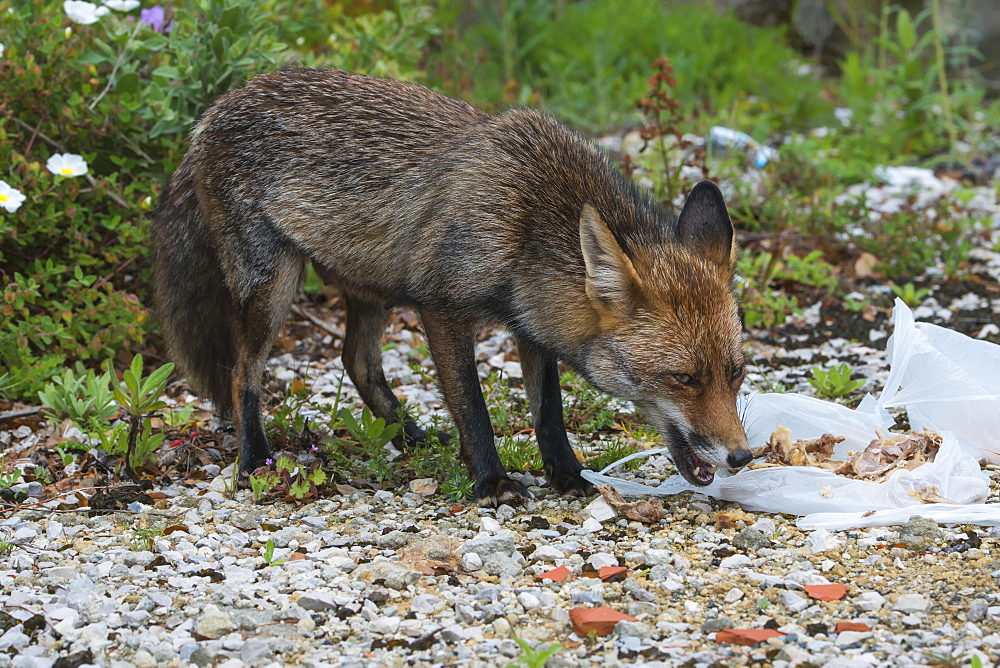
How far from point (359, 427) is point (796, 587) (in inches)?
81.1

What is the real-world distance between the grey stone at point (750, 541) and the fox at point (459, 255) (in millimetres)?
258

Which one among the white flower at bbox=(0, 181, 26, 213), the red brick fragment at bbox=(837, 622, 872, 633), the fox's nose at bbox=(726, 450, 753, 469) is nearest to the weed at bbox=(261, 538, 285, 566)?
the fox's nose at bbox=(726, 450, 753, 469)

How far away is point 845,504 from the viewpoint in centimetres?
402

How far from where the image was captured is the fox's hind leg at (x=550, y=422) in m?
4.57

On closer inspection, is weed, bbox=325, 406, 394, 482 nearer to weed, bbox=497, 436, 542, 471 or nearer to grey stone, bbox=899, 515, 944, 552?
weed, bbox=497, 436, 542, 471

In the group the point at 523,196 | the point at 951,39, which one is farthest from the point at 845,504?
the point at 951,39

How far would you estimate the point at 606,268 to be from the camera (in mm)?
4047

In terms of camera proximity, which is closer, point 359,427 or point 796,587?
point 796,587

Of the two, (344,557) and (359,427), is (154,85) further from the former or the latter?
(344,557)

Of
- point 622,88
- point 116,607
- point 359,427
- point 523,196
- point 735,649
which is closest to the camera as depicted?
point 735,649

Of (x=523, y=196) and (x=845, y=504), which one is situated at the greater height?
(x=523, y=196)

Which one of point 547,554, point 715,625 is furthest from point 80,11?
point 715,625

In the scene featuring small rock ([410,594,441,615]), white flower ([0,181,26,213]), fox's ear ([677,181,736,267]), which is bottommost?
small rock ([410,594,441,615])

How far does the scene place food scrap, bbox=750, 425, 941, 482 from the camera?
4230 millimetres
